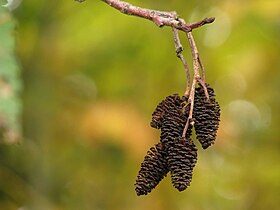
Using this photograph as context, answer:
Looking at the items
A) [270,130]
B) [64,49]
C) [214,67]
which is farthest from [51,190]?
[270,130]

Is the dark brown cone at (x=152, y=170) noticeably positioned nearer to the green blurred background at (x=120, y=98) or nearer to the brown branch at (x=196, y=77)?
the brown branch at (x=196, y=77)

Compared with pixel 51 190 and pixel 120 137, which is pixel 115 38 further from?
pixel 51 190

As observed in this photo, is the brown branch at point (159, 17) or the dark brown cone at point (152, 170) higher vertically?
the brown branch at point (159, 17)

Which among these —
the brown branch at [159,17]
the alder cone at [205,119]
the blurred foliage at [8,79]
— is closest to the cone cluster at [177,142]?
the alder cone at [205,119]

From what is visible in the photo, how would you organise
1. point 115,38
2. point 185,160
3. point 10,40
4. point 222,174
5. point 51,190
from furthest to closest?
point 222,174
point 115,38
point 51,190
point 10,40
point 185,160

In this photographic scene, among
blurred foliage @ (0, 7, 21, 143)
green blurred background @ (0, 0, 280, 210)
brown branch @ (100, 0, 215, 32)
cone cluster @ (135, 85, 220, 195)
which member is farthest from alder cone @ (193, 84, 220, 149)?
green blurred background @ (0, 0, 280, 210)

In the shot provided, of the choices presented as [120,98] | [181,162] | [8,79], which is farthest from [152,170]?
[120,98]
